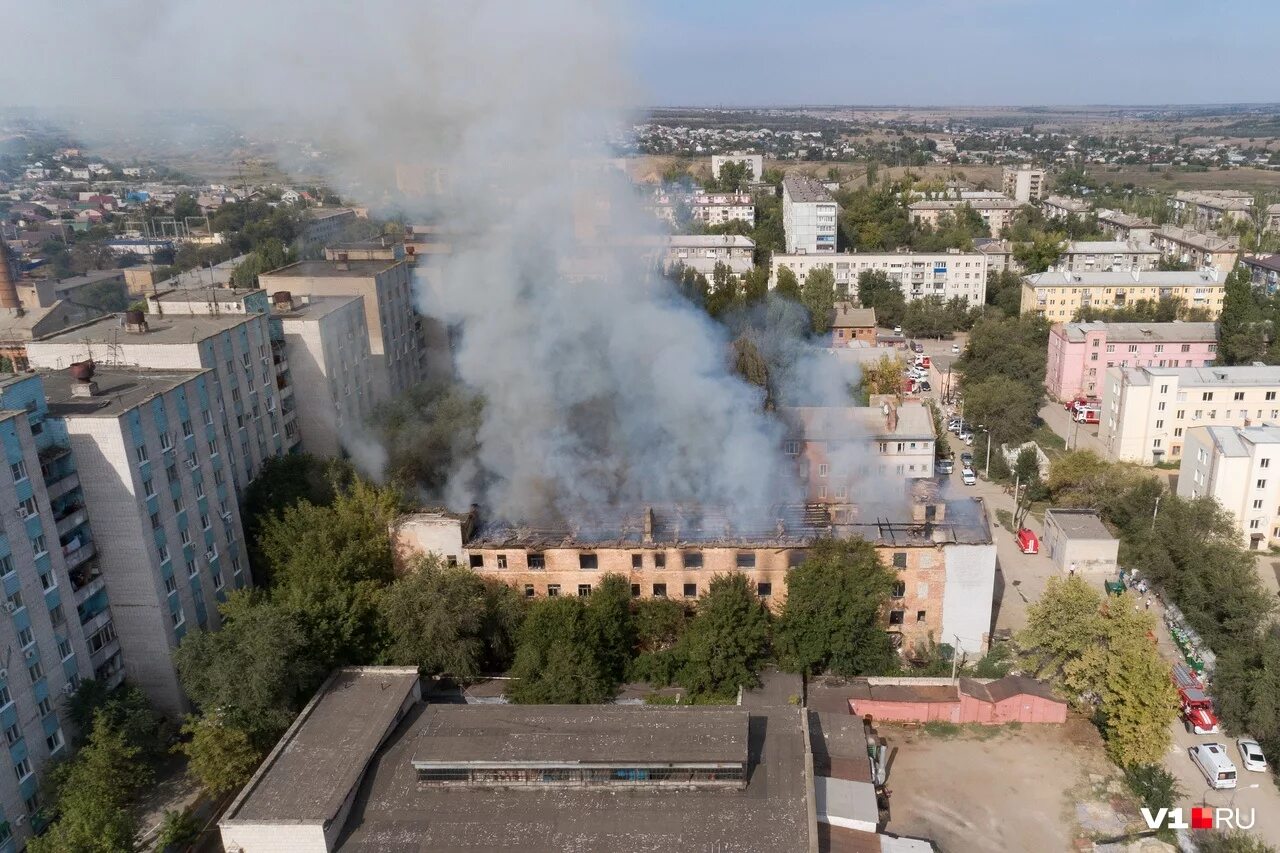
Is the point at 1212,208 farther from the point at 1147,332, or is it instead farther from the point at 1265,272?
the point at 1147,332

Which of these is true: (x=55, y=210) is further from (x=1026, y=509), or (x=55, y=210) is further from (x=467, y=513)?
(x=1026, y=509)

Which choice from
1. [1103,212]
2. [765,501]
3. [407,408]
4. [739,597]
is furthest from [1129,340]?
[1103,212]

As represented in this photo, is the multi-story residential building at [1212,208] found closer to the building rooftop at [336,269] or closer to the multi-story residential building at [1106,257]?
the multi-story residential building at [1106,257]

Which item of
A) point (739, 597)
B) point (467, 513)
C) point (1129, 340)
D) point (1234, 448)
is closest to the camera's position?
point (739, 597)

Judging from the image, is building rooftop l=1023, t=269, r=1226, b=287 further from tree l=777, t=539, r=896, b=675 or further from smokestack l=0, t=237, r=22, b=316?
smokestack l=0, t=237, r=22, b=316

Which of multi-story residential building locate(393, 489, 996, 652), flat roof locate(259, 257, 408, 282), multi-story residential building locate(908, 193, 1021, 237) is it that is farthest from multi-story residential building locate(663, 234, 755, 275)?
multi-story residential building locate(393, 489, 996, 652)
